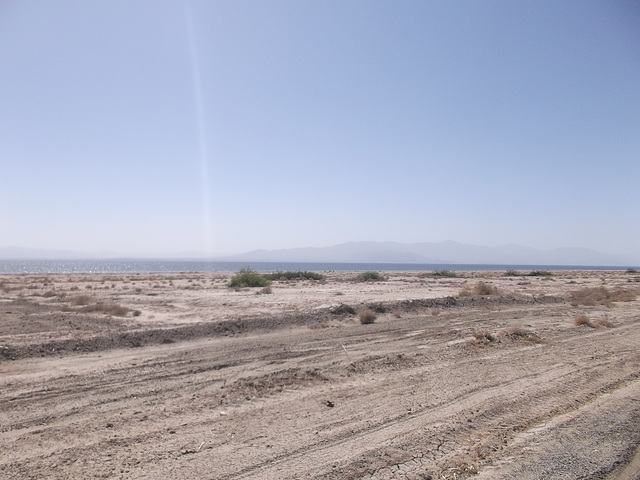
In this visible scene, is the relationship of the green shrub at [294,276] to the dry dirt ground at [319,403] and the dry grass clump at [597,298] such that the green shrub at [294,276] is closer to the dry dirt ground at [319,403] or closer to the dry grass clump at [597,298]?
the dry grass clump at [597,298]

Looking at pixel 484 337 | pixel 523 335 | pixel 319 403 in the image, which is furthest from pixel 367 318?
pixel 319 403

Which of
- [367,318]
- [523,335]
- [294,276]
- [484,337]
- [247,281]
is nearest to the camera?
[484,337]

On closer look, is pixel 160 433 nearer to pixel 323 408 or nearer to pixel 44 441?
pixel 44 441

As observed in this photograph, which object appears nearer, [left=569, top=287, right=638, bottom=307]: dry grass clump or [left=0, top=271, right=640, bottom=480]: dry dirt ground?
[left=0, top=271, right=640, bottom=480]: dry dirt ground

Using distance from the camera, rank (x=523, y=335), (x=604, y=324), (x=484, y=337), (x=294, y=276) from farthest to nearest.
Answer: (x=294, y=276) < (x=604, y=324) < (x=523, y=335) < (x=484, y=337)

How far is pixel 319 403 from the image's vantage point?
24.7 ft

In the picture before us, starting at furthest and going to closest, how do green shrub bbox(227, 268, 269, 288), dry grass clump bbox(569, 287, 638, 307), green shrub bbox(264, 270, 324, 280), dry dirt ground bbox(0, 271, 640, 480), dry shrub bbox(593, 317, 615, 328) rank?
1. green shrub bbox(264, 270, 324, 280)
2. green shrub bbox(227, 268, 269, 288)
3. dry grass clump bbox(569, 287, 638, 307)
4. dry shrub bbox(593, 317, 615, 328)
5. dry dirt ground bbox(0, 271, 640, 480)

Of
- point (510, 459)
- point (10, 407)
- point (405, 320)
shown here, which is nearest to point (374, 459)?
point (510, 459)

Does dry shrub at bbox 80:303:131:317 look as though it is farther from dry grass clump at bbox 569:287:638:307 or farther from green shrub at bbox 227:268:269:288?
dry grass clump at bbox 569:287:638:307

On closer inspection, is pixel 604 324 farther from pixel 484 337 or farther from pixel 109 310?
pixel 109 310

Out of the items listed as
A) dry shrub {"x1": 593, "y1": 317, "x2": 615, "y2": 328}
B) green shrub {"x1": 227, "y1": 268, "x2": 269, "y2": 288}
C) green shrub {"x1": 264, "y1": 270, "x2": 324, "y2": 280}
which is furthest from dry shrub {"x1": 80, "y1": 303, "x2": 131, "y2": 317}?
green shrub {"x1": 264, "y1": 270, "x2": 324, "y2": 280}

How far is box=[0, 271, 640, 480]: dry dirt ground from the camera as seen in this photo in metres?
5.28

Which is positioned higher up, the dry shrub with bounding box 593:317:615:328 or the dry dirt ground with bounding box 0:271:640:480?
the dry dirt ground with bounding box 0:271:640:480

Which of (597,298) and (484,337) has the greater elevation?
(484,337)
